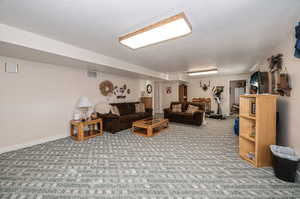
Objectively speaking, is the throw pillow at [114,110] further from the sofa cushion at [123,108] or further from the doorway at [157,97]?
the doorway at [157,97]

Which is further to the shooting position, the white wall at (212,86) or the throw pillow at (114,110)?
the white wall at (212,86)

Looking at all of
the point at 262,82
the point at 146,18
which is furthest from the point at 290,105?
the point at 146,18

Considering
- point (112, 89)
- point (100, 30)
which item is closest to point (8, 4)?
point (100, 30)

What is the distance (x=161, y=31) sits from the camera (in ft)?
5.59

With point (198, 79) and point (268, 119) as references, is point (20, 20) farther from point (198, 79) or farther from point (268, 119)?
point (198, 79)

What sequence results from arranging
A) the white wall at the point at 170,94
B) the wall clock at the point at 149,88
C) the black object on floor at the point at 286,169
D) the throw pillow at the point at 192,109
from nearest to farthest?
the black object on floor at the point at 286,169 → the throw pillow at the point at 192,109 → the wall clock at the point at 149,88 → the white wall at the point at 170,94

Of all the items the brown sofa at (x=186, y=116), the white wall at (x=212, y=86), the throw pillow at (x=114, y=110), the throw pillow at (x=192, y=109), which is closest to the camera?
the throw pillow at (x=114, y=110)

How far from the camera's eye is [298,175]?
169 cm

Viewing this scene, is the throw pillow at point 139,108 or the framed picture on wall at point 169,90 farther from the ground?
the framed picture on wall at point 169,90

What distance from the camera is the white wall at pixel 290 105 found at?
6.36 feet

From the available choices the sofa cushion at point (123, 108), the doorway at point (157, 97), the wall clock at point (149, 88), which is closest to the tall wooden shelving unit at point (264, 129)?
the sofa cushion at point (123, 108)

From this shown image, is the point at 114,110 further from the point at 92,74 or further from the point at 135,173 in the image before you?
the point at 135,173

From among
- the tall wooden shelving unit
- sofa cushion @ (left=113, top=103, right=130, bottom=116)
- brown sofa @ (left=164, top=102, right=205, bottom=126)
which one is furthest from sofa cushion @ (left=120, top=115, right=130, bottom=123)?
the tall wooden shelving unit

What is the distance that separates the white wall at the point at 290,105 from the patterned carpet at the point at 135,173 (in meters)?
0.80
